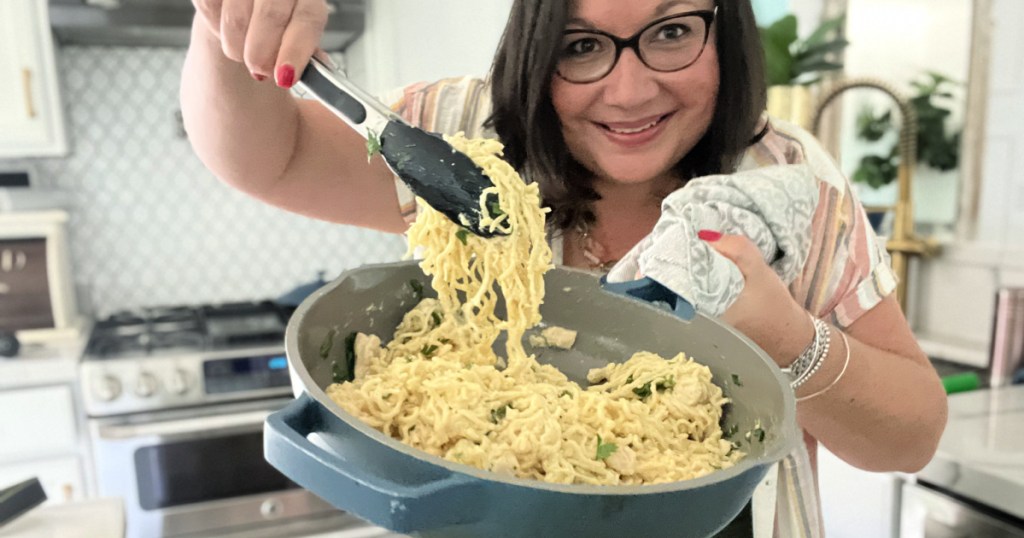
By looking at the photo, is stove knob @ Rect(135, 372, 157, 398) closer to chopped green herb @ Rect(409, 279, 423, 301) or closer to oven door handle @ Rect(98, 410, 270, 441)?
oven door handle @ Rect(98, 410, 270, 441)

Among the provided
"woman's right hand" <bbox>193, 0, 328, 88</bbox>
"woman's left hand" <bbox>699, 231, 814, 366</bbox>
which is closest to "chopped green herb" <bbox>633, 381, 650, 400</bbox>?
"woman's left hand" <bbox>699, 231, 814, 366</bbox>

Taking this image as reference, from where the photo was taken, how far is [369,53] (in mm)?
2256

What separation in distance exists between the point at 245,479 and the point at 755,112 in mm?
1682

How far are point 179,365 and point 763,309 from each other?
65.6 inches

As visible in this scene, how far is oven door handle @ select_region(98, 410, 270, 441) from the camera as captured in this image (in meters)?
1.87

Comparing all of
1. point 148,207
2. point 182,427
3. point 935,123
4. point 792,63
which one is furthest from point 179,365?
point 935,123

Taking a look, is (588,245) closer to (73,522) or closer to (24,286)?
(73,522)

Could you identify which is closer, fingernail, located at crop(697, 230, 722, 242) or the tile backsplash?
fingernail, located at crop(697, 230, 722, 242)

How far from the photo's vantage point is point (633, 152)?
35.6 inches

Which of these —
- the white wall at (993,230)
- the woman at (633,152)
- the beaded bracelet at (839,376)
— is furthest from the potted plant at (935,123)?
the beaded bracelet at (839,376)

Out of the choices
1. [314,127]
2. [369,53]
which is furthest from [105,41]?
[314,127]

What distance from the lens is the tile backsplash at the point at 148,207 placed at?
2.33 metres

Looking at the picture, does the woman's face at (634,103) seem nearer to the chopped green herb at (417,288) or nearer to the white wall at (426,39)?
the chopped green herb at (417,288)

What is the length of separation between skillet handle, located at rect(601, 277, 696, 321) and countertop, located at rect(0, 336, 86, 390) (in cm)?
181
